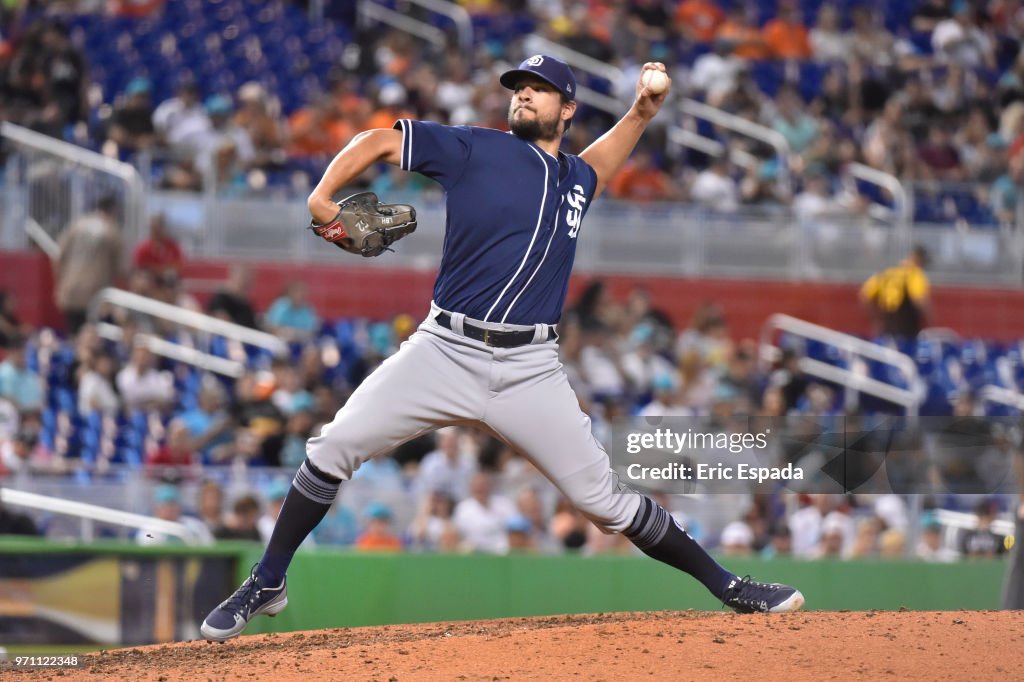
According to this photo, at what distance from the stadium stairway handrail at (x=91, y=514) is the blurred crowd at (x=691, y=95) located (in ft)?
16.5

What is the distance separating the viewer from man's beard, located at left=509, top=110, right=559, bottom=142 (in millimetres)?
5582

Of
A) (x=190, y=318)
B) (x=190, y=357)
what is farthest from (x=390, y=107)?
(x=190, y=357)

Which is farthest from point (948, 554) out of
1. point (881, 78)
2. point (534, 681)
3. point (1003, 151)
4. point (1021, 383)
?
point (881, 78)

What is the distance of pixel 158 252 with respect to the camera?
13562 millimetres

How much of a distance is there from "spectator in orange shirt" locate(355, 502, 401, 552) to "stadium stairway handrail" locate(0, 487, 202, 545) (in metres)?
1.06

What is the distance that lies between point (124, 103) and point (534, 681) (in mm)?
10898

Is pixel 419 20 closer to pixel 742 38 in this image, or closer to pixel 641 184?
pixel 742 38

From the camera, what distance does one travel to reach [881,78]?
57.9ft

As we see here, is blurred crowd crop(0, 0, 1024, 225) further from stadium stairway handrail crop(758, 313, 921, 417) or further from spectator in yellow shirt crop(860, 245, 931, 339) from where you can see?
stadium stairway handrail crop(758, 313, 921, 417)

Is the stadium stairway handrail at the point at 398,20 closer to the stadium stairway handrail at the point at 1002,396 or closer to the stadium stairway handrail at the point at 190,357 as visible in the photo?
the stadium stairway handrail at the point at 190,357

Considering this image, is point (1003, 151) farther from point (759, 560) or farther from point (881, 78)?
point (759, 560)

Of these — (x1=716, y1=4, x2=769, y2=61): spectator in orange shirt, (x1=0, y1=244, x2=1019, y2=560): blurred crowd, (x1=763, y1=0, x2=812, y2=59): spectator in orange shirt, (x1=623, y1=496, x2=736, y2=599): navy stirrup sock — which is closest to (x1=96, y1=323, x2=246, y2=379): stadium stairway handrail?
(x1=0, y1=244, x2=1019, y2=560): blurred crowd

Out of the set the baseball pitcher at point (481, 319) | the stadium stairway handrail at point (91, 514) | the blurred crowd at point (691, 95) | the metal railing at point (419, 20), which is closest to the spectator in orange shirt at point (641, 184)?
the blurred crowd at point (691, 95)

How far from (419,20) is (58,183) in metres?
5.41
